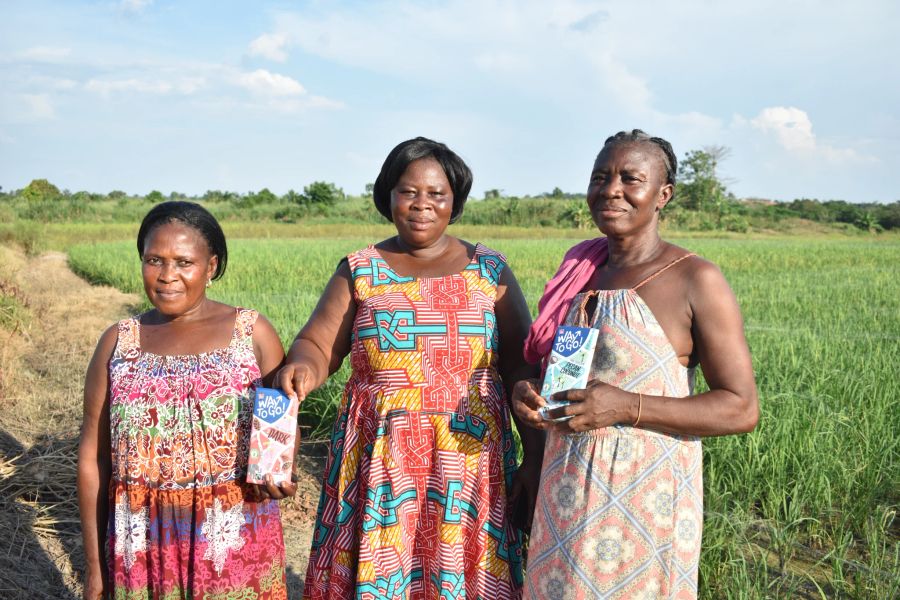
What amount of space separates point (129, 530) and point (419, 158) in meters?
1.28

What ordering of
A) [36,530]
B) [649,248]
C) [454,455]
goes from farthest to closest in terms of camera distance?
[36,530]
[454,455]
[649,248]

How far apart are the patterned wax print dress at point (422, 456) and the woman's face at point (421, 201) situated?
141 millimetres

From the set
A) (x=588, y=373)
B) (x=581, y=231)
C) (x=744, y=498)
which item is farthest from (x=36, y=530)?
(x=581, y=231)

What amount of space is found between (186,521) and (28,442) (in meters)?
3.11

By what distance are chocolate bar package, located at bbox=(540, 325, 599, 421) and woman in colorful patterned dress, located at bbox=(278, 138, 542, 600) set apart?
457mm

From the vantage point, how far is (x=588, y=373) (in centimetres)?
161

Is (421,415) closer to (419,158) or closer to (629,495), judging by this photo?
(629,495)

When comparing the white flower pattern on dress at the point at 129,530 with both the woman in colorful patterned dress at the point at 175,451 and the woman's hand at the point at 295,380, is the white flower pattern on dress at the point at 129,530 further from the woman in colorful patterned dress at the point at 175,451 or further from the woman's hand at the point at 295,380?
the woman's hand at the point at 295,380

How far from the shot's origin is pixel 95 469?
1962mm

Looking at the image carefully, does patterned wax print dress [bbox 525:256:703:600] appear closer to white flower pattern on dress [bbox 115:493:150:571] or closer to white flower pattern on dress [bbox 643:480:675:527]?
white flower pattern on dress [bbox 643:480:675:527]

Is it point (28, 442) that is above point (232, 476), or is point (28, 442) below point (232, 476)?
below

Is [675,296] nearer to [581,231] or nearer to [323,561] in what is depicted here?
[323,561]

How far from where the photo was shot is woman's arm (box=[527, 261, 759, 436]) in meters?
1.62

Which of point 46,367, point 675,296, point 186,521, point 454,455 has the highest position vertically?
point 675,296
